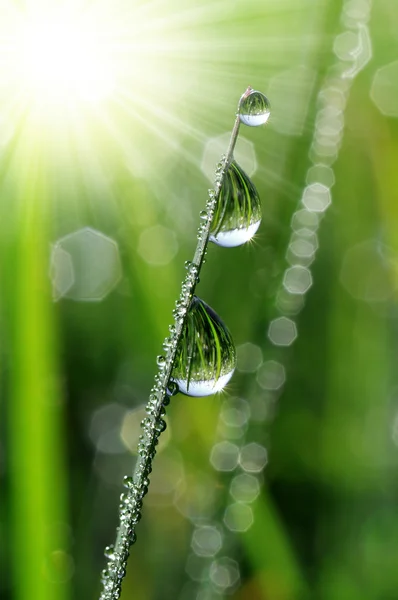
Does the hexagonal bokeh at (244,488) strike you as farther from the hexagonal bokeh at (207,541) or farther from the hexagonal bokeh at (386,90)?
the hexagonal bokeh at (386,90)

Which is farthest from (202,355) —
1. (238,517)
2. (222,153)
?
(222,153)

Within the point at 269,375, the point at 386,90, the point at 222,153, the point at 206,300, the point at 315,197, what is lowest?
the point at 269,375

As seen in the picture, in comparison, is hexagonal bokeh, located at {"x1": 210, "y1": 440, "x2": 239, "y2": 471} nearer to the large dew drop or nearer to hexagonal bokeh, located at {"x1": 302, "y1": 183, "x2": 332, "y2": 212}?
hexagonal bokeh, located at {"x1": 302, "y1": 183, "x2": 332, "y2": 212}

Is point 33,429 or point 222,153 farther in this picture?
point 222,153

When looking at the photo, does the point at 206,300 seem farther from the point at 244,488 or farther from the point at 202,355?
the point at 202,355

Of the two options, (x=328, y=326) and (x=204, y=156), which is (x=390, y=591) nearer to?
(x=328, y=326)

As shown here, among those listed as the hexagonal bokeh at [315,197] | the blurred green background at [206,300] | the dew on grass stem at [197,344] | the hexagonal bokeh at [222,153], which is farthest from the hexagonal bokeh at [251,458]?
the hexagonal bokeh at [222,153]

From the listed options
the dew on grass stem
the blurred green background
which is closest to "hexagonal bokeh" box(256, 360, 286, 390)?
the blurred green background
